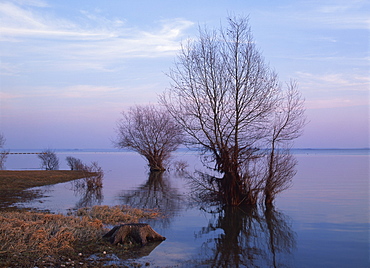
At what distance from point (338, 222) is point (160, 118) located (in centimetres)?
3024

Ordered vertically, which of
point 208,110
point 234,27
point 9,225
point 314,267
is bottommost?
point 314,267

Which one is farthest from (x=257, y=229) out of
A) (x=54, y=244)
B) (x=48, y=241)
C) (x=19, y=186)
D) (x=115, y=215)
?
(x=19, y=186)

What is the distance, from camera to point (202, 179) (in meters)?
17.6

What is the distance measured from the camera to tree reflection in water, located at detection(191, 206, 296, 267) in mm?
9297

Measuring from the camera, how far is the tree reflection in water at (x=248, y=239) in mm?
9297

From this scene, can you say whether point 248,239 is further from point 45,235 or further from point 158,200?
point 158,200

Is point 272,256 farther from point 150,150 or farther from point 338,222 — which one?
point 150,150

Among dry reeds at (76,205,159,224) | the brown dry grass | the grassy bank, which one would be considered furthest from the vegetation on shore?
the grassy bank

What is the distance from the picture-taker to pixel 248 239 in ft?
38.0

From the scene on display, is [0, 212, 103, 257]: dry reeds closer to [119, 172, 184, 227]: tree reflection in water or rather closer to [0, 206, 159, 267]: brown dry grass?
[0, 206, 159, 267]: brown dry grass

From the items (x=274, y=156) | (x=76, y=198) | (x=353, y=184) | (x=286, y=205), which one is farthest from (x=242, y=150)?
(x=353, y=184)

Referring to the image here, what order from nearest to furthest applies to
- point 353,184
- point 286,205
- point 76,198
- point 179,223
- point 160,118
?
point 179,223, point 286,205, point 76,198, point 353,184, point 160,118

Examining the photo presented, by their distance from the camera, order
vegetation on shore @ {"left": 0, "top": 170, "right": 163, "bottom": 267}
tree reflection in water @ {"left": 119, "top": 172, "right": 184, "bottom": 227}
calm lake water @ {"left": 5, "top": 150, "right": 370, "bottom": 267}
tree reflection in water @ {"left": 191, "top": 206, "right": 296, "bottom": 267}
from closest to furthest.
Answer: vegetation on shore @ {"left": 0, "top": 170, "right": 163, "bottom": 267} < tree reflection in water @ {"left": 191, "top": 206, "right": 296, "bottom": 267} < calm lake water @ {"left": 5, "top": 150, "right": 370, "bottom": 267} < tree reflection in water @ {"left": 119, "top": 172, "right": 184, "bottom": 227}

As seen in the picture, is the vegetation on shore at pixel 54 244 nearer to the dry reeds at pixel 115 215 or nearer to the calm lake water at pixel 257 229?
the dry reeds at pixel 115 215
